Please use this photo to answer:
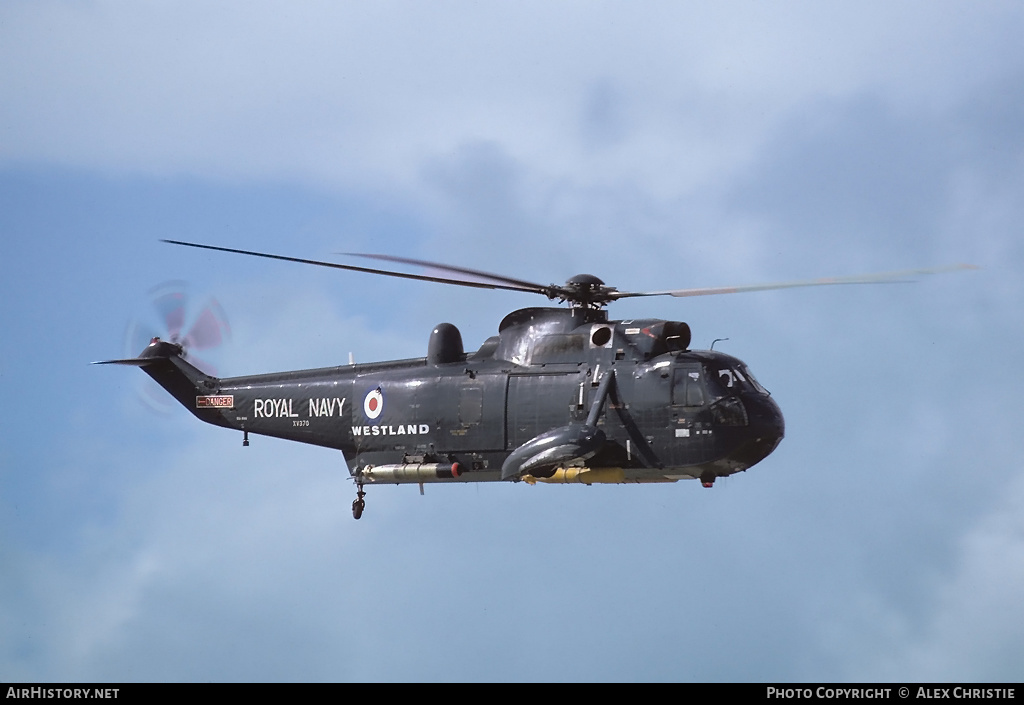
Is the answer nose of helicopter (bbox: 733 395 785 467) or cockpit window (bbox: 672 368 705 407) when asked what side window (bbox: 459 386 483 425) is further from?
nose of helicopter (bbox: 733 395 785 467)

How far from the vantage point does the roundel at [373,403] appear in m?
37.7

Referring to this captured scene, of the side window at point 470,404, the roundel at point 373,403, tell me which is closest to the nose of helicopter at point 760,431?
the side window at point 470,404

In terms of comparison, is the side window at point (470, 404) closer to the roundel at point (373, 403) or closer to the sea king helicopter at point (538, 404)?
the sea king helicopter at point (538, 404)

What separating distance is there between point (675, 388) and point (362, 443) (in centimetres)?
871

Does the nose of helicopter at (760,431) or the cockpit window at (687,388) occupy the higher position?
the cockpit window at (687,388)

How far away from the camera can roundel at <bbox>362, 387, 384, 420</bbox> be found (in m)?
37.7

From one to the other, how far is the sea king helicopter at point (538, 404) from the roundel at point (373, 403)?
0.12ft

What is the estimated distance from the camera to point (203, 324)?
138 feet

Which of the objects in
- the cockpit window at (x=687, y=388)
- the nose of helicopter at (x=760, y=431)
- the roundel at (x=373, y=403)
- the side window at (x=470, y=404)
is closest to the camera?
the nose of helicopter at (x=760, y=431)

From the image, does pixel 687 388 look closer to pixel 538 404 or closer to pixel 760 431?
pixel 760 431

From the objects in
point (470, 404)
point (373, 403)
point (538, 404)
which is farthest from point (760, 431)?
point (373, 403)

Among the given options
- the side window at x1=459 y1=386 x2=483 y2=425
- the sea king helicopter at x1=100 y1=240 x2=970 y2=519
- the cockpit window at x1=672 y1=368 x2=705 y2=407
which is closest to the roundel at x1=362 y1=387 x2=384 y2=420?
the sea king helicopter at x1=100 y1=240 x2=970 y2=519

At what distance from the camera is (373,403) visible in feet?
124
